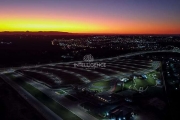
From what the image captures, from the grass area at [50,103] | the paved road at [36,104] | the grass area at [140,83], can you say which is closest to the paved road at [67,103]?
the grass area at [50,103]

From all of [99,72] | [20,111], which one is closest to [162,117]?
[20,111]

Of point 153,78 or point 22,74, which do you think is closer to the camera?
point 153,78

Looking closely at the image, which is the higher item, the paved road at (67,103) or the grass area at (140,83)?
the paved road at (67,103)

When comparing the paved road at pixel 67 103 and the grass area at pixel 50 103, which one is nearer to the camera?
the grass area at pixel 50 103

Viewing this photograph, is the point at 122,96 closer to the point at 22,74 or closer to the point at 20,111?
the point at 20,111

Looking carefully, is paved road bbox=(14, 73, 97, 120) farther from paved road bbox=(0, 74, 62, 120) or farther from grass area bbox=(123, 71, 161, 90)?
grass area bbox=(123, 71, 161, 90)

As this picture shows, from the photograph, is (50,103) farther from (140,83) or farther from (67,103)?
(140,83)

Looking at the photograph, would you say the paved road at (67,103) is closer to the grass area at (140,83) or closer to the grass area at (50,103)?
the grass area at (50,103)

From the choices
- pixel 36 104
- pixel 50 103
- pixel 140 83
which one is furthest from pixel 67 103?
pixel 140 83
